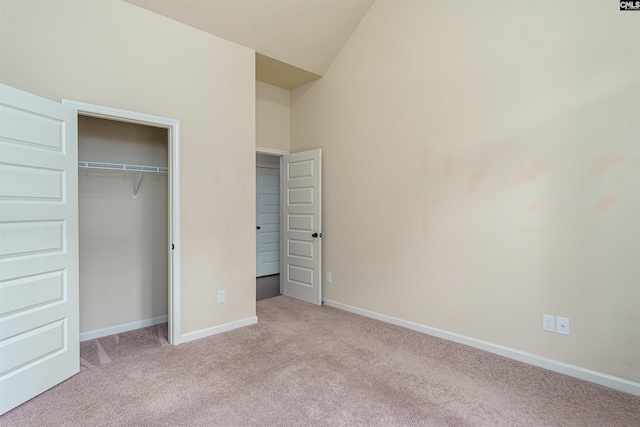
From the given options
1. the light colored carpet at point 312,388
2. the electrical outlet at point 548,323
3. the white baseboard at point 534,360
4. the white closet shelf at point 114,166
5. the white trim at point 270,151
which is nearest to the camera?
the light colored carpet at point 312,388

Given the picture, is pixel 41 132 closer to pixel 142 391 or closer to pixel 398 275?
pixel 142 391

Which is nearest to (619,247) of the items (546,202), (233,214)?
(546,202)

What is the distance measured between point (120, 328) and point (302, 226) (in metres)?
2.43

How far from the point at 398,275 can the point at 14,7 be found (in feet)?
13.0

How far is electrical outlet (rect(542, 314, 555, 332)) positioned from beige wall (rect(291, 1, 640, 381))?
0.21 ft

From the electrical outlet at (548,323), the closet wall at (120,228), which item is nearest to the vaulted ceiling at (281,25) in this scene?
the closet wall at (120,228)

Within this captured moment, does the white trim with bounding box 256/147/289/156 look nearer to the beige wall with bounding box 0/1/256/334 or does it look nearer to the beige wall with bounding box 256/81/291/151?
the beige wall with bounding box 256/81/291/151

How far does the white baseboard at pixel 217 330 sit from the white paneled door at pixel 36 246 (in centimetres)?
89

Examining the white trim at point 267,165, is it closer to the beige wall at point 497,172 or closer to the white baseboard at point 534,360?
the beige wall at point 497,172

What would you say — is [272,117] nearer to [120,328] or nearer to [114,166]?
[114,166]

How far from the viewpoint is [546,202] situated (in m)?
2.66

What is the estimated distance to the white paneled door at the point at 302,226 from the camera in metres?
4.47

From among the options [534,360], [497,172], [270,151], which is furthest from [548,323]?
[270,151]

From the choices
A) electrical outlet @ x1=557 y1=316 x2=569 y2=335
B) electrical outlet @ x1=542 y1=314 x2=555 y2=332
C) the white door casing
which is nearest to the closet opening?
the white door casing
